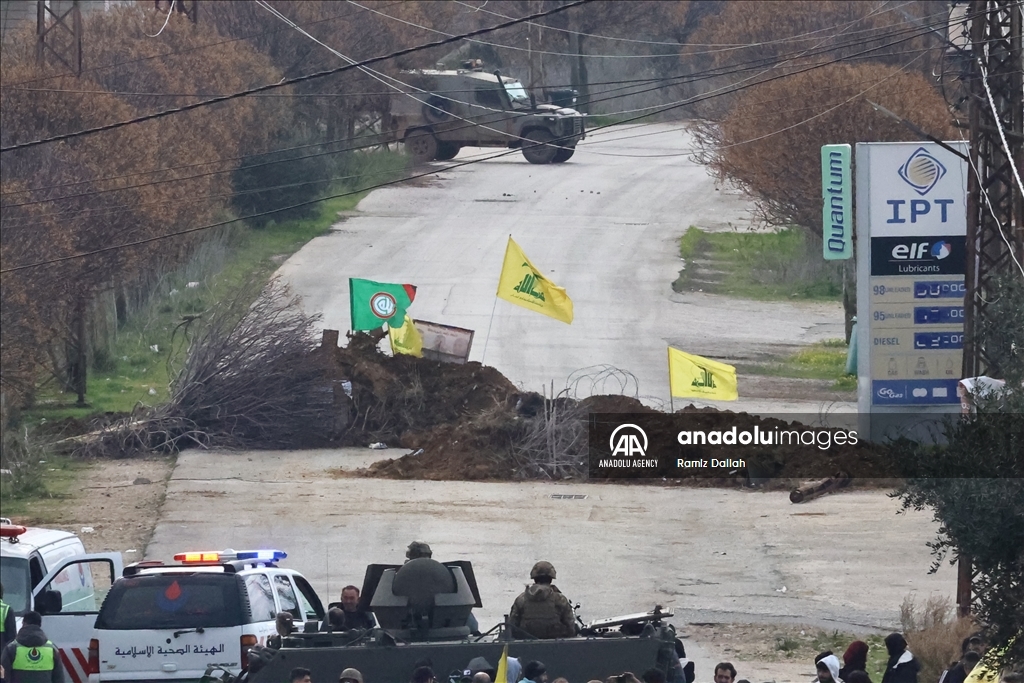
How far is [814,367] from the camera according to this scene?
32.2 m

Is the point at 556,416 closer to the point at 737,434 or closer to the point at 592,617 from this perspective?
the point at 737,434

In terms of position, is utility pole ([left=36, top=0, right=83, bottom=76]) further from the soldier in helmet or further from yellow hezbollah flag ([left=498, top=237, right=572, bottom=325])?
the soldier in helmet

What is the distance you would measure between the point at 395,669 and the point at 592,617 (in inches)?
260

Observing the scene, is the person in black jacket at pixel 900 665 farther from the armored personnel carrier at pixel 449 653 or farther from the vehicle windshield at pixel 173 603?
the vehicle windshield at pixel 173 603

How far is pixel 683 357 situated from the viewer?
24.6 metres

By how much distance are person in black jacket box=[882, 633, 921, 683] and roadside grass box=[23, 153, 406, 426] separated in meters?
17.1

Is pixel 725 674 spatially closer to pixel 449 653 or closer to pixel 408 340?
pixel 449 653

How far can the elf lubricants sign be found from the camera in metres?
21.6

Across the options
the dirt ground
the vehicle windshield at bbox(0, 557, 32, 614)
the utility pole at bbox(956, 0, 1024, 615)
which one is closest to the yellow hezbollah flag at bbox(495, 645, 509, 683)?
the vehicle windshield at bbox(0, 557, 32, 614)

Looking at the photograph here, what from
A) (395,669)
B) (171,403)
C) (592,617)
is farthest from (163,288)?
(395,669)

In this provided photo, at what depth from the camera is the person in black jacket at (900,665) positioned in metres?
10.8

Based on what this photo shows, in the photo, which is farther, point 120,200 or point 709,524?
point 120,200

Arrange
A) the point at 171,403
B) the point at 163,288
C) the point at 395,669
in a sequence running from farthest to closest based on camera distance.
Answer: the point at 163,288
the point at 171,403
the point at 395,669

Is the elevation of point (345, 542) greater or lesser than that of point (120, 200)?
lesser
